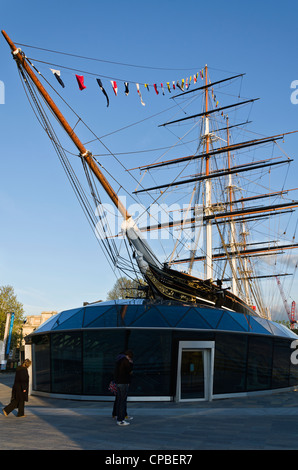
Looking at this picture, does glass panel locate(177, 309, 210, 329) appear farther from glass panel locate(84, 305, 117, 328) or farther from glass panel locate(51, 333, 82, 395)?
glass panel locate(51, 333, 82, 395)

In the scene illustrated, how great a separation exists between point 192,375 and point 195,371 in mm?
172

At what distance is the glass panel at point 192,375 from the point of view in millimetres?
14453

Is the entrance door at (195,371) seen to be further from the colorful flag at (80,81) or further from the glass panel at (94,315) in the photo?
the colorful flag at (80,81)

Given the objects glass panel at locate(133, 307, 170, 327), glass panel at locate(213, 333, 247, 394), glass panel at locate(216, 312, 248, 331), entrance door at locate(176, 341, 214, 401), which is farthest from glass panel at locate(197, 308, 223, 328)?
glass panel at locate(133, 307, 170, 327)

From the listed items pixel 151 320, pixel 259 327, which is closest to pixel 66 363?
pixel 151 320

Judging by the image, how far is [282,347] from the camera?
17859 millimetres

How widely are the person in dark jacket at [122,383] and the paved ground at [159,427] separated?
264 mm

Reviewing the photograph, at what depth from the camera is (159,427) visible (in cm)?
944

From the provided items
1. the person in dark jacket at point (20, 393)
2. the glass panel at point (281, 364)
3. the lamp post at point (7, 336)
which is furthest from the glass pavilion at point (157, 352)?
the lamp post at point (7, 336)

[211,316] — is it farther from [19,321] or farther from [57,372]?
[19,321]

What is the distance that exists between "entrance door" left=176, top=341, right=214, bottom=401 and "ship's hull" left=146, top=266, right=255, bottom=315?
21.3 feet

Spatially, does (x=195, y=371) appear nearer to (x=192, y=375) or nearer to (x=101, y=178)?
(x=192, y=375)
